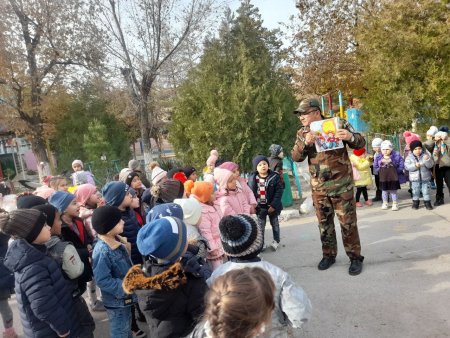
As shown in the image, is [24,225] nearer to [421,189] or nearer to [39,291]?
[39,291]

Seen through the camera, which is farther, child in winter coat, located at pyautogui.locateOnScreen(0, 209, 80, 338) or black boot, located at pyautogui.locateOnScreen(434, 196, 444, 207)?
black boot, located at pyautogui.locateOnScreen(434, 196, 444, 207)

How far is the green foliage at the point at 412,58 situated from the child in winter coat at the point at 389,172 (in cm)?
388

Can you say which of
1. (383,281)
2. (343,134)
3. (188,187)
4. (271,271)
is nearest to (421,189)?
(383,281)

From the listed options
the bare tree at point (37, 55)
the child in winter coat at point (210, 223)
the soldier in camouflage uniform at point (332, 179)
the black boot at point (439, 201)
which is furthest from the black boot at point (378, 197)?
the bare tree at point (37, 55)

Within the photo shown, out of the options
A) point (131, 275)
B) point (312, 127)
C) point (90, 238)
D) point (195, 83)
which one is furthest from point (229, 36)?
point (131, 275)

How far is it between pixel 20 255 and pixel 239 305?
1797 mm

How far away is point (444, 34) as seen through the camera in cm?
909

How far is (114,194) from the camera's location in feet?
11.4

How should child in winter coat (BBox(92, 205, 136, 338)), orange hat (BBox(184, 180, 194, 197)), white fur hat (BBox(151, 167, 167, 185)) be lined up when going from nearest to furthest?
child in winter coat (BBox(92, 205, 136, 338))
orange hat (BBox(184, 180, 194, 197))
white fur hat (BBox(151, 167, 167, 185))

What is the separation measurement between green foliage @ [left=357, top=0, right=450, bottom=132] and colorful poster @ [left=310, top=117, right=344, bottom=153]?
7181mm

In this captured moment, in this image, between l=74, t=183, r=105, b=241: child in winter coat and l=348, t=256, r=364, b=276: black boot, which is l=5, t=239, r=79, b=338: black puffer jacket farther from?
l=348, t=256, r=364, b=276: black boot

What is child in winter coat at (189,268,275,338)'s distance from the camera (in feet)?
4.74

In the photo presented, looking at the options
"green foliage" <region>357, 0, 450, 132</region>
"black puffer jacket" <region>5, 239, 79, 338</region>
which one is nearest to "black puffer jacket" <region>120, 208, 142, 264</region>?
"black puffer jacket" <region>5, 239, 79, 338</region>

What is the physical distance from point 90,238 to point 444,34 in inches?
385
